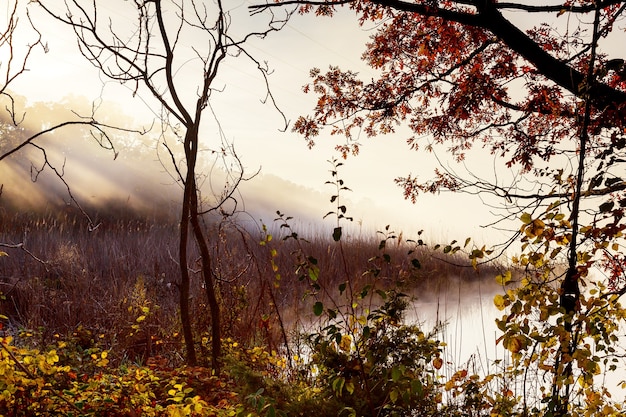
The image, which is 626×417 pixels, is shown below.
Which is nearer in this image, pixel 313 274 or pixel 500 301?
A: pixel 500 301

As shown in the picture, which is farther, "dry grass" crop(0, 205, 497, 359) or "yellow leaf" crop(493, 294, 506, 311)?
"dry grass" crop(0, 205, 497, 359)

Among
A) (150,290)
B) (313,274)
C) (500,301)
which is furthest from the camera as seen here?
(150,290)

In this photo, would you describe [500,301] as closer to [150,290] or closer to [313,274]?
[313,274]

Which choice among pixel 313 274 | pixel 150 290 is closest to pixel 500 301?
pixel 313 274

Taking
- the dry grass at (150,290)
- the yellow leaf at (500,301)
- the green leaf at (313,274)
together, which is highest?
the yellow leaf at (500,301)

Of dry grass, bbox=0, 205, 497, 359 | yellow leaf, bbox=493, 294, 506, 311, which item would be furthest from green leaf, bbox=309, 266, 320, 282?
yellow leaf, bbox=493, 294, 506, 311

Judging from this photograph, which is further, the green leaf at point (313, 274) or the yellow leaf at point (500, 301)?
the green leaf at point (313, 274)

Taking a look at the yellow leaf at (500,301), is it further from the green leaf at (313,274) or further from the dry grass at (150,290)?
the green leaf at (313,274)

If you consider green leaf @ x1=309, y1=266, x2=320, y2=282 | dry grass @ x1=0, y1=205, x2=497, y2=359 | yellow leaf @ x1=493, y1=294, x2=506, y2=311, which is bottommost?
dry grass @ x1=0, y1=205, x2=497, y2=359

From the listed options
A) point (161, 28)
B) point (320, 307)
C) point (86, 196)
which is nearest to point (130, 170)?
point (86, 196)

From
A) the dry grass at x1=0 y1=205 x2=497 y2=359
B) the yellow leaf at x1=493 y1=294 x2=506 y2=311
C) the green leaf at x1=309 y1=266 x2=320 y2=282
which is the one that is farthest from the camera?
the dry grass at x1=0 y1=205 x2=497 y2=359

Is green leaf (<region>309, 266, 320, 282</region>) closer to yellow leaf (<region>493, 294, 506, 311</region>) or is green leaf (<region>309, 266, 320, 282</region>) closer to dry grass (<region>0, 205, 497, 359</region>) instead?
dry grass (<region>0, 205, 497, 359</region>)

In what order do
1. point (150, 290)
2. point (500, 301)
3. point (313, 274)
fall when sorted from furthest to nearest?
1. point (150, 290)
2. point (313, 274)
3. point (500, 301)

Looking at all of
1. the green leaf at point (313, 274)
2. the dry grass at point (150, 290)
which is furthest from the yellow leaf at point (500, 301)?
the green leaf at point (313, 274)
